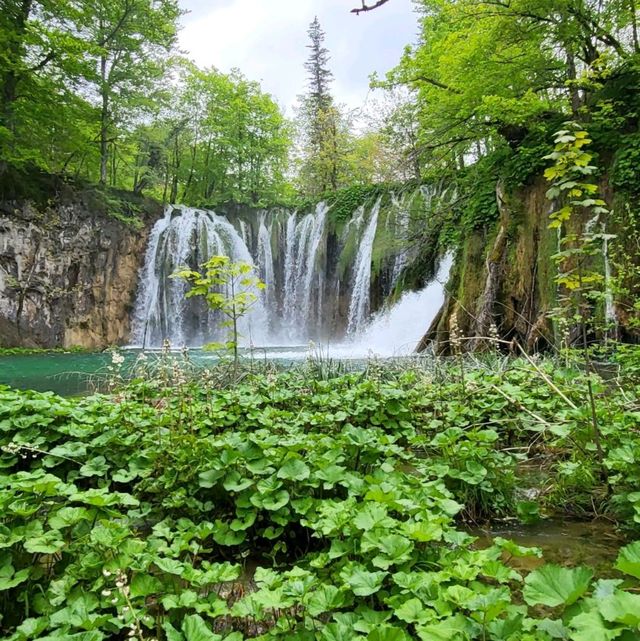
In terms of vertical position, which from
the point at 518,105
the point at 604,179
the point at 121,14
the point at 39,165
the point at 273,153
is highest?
the point at 121,14

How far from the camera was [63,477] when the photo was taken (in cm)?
252

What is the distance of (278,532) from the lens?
6.27 feet

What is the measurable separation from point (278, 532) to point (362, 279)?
14211 mm

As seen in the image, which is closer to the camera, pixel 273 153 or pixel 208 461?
pixel 208 461

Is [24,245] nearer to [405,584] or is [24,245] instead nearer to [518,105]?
[518,105]

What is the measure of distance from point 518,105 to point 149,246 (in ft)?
51.1

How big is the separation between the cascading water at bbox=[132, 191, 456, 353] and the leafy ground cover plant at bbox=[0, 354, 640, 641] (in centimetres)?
1359

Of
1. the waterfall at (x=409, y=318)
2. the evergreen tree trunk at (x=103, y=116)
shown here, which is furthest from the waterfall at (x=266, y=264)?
the waterfall at (x=409, y=318)

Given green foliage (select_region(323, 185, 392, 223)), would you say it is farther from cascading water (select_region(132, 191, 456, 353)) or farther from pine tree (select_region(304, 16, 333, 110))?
pine tree (select_region(304, 16, 333, 110))

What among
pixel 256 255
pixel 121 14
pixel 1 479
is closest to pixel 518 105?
pixel 1 479

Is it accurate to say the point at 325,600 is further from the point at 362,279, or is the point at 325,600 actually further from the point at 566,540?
the point at 362,279

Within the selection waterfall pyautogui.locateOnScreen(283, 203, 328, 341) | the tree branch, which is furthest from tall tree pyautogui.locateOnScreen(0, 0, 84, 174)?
the tree branch

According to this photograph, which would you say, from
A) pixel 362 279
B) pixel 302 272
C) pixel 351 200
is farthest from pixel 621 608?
pixel 351 200

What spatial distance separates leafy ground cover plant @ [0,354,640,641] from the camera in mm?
1211
